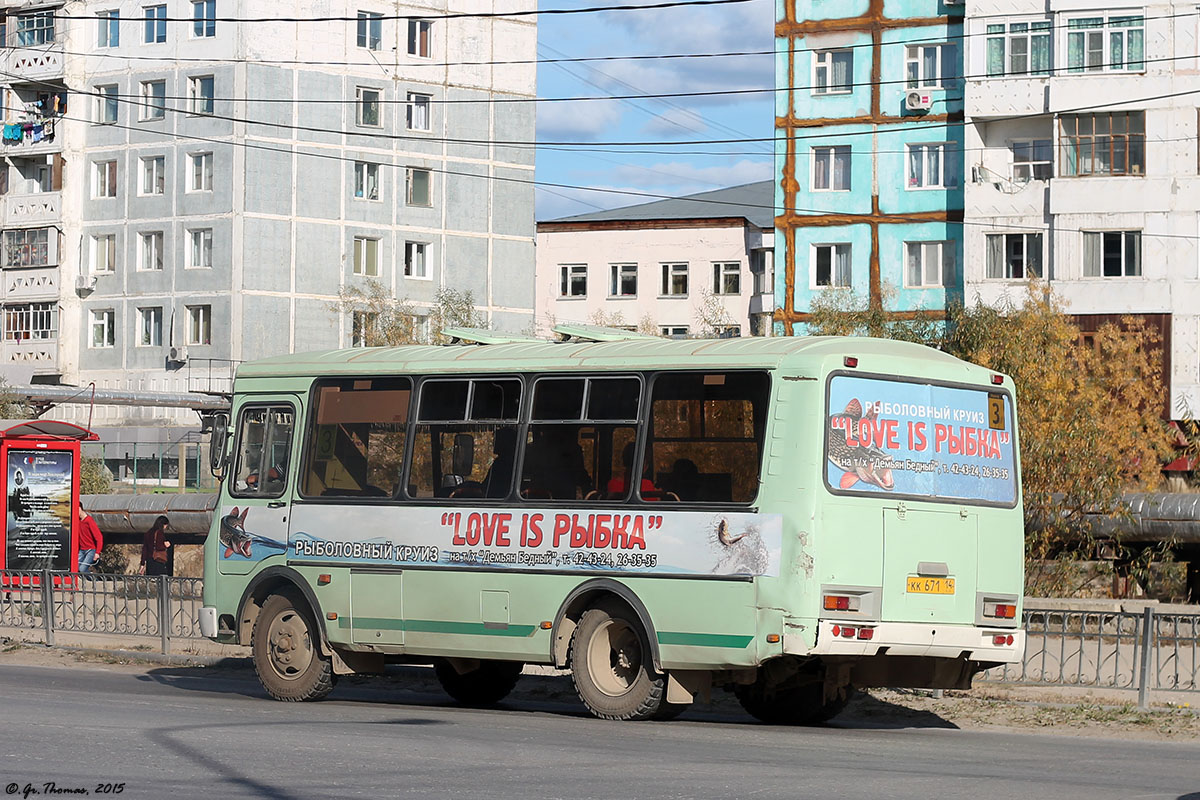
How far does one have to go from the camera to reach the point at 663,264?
268ft

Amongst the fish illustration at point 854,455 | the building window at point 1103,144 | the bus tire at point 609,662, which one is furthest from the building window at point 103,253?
the fish illustration at point 854,455

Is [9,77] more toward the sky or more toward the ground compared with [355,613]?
more toward the sky

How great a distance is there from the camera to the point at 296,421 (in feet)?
58.7

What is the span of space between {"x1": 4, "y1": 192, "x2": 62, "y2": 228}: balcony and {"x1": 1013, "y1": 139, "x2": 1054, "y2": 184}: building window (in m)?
39.6

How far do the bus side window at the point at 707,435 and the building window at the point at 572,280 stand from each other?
6801 cm

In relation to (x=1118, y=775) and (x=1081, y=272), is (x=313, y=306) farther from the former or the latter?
(x=1118, y=775)

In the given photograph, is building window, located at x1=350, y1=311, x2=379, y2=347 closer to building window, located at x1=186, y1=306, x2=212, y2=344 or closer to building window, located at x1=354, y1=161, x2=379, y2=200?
building window, located at x1=186, y1=306, x2=212, y2=344

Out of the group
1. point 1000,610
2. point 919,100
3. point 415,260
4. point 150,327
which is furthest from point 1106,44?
point 1000,610

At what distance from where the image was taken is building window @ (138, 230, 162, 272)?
→ 244ft

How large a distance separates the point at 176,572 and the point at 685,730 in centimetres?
3251

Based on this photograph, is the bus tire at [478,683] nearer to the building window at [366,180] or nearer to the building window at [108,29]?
the building window at [366,180]

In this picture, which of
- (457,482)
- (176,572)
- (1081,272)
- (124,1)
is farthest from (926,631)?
(124,1)

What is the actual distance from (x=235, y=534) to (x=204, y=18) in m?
59.2

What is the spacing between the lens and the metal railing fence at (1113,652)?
17.8 meters
